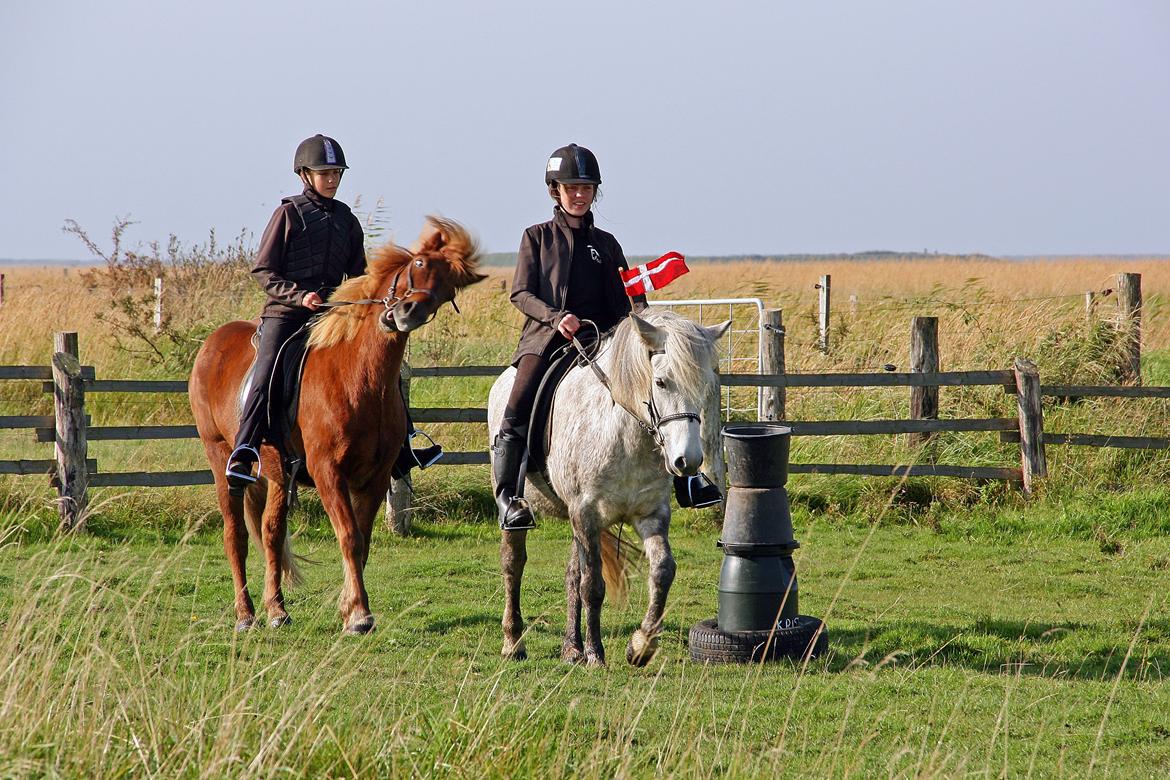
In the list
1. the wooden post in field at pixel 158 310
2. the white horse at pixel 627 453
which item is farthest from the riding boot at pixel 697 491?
the wooden post in field at pixel 158 310


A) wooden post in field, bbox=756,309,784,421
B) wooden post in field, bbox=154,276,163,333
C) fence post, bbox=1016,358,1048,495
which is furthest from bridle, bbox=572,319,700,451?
wooden post in field, bbox=154,276,163,333

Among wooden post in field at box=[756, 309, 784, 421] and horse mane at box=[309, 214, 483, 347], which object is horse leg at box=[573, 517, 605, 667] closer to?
horse mane at box=[309, 214, 483, 347]

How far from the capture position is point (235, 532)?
746cm

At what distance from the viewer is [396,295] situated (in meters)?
6.61

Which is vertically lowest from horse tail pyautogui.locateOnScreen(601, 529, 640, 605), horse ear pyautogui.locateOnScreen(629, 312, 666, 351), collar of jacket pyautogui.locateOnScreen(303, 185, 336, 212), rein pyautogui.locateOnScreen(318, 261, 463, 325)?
horse tail pyautogui.locateOnScreen(601, 529, 640, 605)

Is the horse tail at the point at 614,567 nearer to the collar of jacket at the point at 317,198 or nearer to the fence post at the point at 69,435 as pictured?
the collar of jacket at the point at 317,198

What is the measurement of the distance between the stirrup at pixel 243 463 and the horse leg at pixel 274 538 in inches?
7.7

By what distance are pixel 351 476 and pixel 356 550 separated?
450 mm

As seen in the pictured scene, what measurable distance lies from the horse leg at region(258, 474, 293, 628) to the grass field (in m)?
0.25

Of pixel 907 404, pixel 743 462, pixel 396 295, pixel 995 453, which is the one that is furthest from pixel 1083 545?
pixel 396 295

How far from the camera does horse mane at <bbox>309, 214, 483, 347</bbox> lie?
6785 millimetres

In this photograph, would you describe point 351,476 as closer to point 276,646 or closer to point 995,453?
point 276,646

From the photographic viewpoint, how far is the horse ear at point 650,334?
223 inches

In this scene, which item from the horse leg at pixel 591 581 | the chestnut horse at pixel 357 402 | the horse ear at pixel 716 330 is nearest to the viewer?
the horse ear at pixel 716 330
